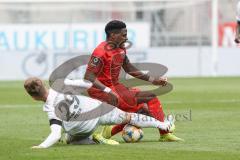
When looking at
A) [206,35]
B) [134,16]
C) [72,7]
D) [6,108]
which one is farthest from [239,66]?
[6,108]

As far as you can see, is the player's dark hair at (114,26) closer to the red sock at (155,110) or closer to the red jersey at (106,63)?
the red jersey at (106,63)

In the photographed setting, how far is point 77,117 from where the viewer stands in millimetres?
12086

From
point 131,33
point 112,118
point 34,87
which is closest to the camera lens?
point 34,87

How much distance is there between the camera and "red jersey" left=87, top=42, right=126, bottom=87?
1268 centimetres

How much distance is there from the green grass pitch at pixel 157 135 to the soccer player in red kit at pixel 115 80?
46 centimetres

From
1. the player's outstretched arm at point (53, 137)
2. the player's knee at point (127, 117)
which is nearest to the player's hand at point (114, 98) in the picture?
the player's knee at point (127, 117)

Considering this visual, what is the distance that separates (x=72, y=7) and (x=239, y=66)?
7393 millimetres

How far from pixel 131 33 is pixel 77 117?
77.2ft

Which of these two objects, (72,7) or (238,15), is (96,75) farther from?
(72,7)

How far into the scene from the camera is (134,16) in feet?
124

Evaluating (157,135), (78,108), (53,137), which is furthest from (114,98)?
(53,137)

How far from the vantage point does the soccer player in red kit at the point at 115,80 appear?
12.6m

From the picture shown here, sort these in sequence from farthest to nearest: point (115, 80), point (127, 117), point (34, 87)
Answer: point (115, 80) → point (127, 117) → point (34, 87)

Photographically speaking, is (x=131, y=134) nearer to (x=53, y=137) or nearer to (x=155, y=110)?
(x=155, y=110)
